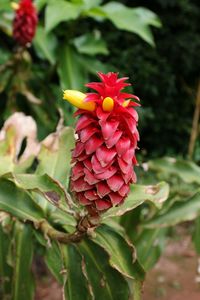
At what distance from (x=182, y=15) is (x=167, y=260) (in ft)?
6.56

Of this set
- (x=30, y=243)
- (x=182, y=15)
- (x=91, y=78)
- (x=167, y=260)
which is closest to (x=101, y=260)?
(x=30, y=243)

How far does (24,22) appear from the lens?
3223 millimetres

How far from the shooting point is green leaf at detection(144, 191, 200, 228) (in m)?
2.53

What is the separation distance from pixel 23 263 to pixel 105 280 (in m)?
0.42

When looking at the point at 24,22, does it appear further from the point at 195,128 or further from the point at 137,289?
the point at 195,128

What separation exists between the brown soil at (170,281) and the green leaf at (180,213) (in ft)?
4.97

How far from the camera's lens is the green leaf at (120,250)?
86.4 inches

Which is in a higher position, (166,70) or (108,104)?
(108,104)

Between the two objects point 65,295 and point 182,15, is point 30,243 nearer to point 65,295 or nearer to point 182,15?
point 65,295

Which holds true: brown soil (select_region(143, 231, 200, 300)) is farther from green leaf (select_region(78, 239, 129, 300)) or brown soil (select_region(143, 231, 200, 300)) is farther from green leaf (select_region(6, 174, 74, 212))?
green leaf (select_region(6, 174, 74, 212))

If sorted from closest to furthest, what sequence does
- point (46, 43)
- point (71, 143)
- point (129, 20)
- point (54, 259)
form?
point (54, 259)
point (71, 143)
point (129, 20)
point (46, 43)

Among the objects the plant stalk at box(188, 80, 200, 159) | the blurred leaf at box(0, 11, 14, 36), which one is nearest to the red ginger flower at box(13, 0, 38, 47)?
the blurred leaf at box(0, 11, 14, 36)

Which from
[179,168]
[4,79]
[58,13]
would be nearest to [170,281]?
[179,168]

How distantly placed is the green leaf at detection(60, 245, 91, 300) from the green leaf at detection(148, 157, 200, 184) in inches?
38.3
